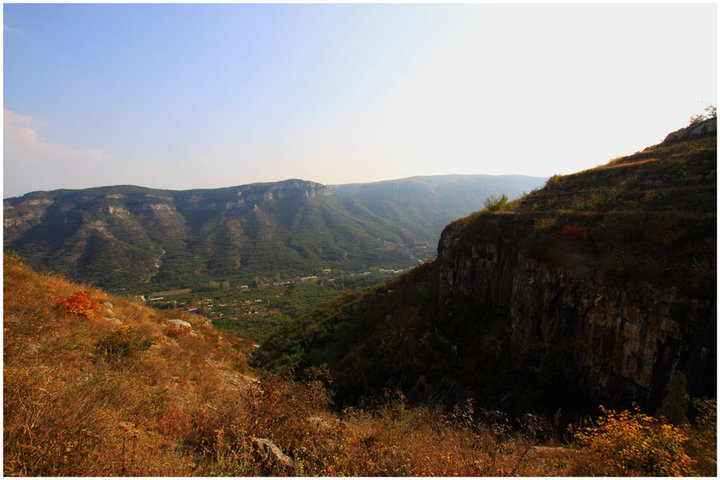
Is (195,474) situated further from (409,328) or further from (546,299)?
(409,328)

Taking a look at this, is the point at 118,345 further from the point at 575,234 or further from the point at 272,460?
the point at 575,234

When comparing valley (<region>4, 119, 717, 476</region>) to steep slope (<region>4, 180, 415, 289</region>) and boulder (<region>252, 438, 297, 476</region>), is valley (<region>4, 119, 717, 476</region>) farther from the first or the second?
steep slope (<region>4, 180, 415, 289</region>)

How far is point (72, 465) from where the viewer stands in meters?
2.81

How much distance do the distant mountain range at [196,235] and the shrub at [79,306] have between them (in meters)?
75.3

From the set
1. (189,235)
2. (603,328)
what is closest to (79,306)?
(603,328)

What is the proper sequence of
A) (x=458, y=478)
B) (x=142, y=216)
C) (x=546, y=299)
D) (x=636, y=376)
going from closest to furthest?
1. (x=458, y=478)
2. (x=636, y=376)
3. (x=546, y=299)
4. (x=142, y=216)

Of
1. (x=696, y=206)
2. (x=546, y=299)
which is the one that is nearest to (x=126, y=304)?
(x=546, y=299)

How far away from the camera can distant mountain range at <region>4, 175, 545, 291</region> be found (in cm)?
7856

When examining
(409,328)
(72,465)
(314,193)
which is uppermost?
(314,193)

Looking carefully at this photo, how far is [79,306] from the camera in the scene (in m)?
7.59

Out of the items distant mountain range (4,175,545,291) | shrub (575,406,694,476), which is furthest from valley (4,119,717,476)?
distant mountain range (4,175,545,291)

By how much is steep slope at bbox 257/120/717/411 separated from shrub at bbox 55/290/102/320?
10.3 metres

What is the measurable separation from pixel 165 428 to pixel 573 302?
35.0ft

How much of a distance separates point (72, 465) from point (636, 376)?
10.7 meters
